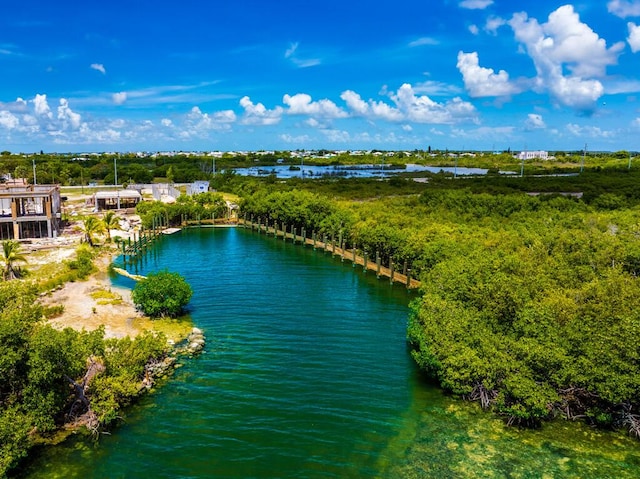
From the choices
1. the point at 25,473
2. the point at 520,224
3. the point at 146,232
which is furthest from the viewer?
the point at 146,232

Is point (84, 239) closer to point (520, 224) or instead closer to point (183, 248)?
point (183, 248)

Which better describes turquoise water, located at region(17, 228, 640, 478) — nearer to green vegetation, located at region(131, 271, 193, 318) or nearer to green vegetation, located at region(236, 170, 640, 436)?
green vegetation, located at region(236, 170, 640, 436)

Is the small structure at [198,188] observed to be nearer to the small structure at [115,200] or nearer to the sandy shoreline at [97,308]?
the small structure at [115,200]

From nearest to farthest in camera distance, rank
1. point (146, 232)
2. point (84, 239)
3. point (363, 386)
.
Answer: point (363, 386) < point (84, 239) < point (146, 232)

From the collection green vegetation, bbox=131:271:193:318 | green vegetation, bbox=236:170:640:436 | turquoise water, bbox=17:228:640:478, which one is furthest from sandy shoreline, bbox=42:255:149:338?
green vegetation, bbox=236:170:640:436

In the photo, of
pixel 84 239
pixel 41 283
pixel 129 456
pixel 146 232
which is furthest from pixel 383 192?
pixel 129 456

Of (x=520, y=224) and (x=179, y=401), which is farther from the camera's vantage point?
(x=520, y=224)

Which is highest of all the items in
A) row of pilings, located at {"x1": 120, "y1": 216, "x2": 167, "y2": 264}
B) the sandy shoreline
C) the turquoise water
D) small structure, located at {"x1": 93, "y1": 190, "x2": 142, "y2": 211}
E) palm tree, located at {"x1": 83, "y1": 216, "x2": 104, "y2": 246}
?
small structure, located at {"x1": 93, "y1": 190, "x2": 142, "y2": 211}
